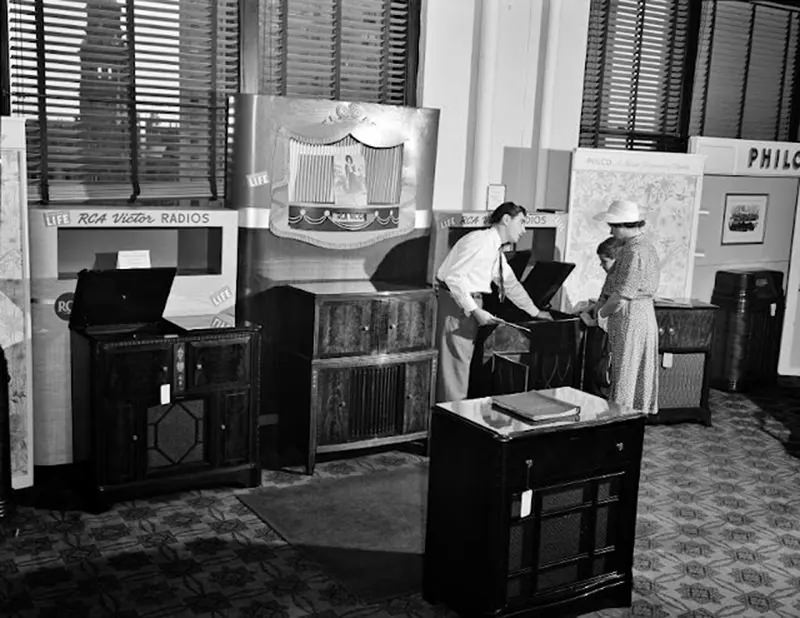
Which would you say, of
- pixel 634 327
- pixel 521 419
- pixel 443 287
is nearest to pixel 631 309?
pixel 634 327

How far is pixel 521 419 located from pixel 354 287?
103 inches

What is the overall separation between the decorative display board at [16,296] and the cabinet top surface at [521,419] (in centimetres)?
268

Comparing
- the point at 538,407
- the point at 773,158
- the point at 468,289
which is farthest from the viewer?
the point at 773,158

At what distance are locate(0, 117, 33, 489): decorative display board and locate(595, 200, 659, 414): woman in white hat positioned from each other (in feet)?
12.1

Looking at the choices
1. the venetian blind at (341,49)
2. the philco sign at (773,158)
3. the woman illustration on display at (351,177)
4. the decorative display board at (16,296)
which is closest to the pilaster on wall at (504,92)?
the venetian blind at (341,49)

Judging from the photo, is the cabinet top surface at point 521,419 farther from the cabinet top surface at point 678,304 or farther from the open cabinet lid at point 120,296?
the cabinet top surface at point 678,304

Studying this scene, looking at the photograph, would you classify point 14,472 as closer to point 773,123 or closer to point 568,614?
point 568,614

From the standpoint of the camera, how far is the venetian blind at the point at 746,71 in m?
8.98

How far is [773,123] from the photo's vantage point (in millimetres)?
9633

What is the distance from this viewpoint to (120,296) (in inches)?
221

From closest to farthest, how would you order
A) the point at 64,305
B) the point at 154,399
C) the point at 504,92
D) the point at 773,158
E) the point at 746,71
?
the point at 154,399 → the point at 64,305 → the point at 504,92 → the point at 773,158 → the point at 746,71

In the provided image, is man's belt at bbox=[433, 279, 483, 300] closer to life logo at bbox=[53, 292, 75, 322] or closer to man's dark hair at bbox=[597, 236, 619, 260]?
man's dark hair at bbox=[597, 236, 619, 260]

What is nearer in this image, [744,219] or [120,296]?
[120,296]

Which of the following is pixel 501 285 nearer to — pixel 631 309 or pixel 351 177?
pixel 631 309
